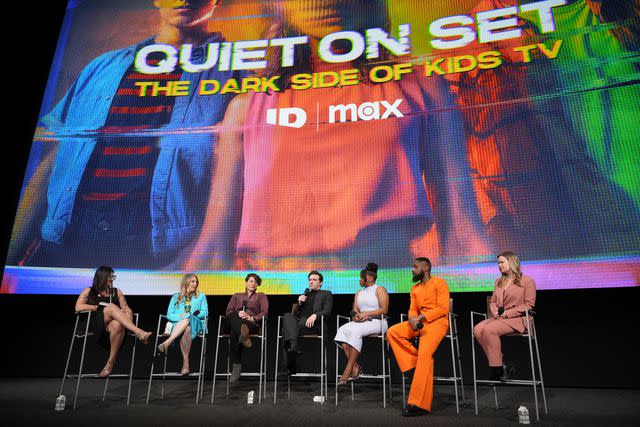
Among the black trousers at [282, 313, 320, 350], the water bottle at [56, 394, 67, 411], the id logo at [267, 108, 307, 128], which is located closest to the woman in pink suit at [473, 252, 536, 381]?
the black trousers at [282, 313, 320, 350]

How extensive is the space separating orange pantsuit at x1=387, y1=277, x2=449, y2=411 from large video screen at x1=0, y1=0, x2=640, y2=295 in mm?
856

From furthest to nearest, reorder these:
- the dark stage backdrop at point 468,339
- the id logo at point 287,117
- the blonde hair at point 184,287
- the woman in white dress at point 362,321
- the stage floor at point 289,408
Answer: the id logo at point 287,117 < the dark stage backdrop at point 468,339 < the blonde hair at point 184,287 < the woman in white dress at point 362,321 < the stage floor at point 289,408

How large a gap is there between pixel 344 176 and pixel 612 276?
7.54 ft

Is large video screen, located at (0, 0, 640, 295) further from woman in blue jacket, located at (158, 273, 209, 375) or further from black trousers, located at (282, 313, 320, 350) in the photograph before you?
black trousers, located at (282, 313, 320, 350)

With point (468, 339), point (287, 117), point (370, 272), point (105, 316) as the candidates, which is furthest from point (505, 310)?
point (105, 316)

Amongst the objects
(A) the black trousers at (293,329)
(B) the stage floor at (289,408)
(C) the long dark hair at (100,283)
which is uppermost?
(C) the long dark hair at (100,283)

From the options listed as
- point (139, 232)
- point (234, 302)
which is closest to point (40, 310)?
point (139, 232)

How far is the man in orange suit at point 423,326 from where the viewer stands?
3.01m

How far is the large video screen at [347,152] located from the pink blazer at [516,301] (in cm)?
Answer: 70

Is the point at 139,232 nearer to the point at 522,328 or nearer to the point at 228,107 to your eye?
the point at 228,107

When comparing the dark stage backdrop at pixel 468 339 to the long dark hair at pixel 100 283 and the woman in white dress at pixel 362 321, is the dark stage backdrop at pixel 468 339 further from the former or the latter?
the long dark hair at pixel 100 283

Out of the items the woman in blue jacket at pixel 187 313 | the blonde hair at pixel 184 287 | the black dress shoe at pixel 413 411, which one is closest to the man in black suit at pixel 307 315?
the woman in blue jacket at pixel 187 313

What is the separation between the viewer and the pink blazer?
3.12 meters

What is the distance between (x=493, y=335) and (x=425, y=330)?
42cm
